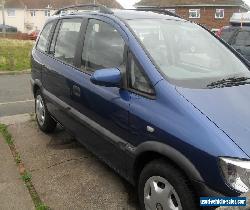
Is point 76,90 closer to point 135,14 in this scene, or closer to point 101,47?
point 101,47

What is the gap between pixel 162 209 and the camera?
127 inches

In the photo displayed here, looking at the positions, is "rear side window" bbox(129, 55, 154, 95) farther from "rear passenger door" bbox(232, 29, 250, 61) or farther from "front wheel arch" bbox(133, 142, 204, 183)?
"rear passenger door" bbox(232, 29, 250, 61)

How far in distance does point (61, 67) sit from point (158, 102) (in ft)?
6.74

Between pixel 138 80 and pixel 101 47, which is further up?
pixel 101 47

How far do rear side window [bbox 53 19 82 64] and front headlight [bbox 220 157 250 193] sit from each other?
2.60 meters

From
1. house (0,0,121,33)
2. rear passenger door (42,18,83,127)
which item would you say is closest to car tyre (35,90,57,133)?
rear passenger door (42,18,83,127)

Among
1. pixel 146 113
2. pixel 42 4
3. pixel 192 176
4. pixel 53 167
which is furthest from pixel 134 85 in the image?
pixel 42 4

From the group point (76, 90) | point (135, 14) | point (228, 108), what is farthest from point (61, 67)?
point (228, 108)

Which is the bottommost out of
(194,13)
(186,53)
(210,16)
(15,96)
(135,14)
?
(15,96)

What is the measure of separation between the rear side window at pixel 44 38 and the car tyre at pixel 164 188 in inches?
122

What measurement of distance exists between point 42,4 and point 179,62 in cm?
6813

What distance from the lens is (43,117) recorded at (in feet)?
19.8

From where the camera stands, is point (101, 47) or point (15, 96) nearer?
point (101, 47)

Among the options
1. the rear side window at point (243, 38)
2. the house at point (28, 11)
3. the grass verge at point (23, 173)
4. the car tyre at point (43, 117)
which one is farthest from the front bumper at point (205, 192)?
the house at point (28, 11)
